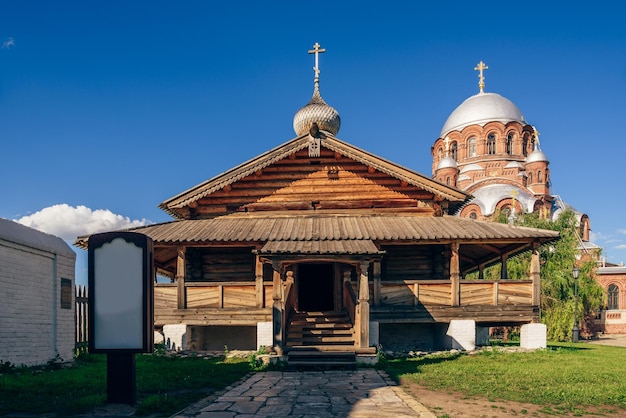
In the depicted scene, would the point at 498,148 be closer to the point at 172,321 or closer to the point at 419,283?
the point at 419,283

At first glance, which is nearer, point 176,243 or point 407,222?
point 176,243

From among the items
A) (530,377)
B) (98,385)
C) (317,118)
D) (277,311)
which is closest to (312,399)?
(98,385)

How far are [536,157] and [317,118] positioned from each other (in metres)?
34.6

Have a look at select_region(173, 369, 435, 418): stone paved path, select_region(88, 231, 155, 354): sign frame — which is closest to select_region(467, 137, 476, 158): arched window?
select_region(173, 369, 435, 418): stone paved path

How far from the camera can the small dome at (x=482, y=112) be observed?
47.6m

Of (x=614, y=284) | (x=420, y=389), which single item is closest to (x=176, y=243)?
(x=420, y=389)

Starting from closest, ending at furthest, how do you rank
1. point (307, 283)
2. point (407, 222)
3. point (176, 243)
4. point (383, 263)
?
point (176, 243) → point (407, 222) → point (383, 263) → point (307, 283)

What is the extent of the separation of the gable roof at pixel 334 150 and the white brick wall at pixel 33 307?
15.6 feet

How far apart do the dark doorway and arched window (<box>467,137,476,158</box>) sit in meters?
34.6

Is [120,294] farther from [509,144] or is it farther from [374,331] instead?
[509,144]

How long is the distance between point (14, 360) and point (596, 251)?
120 feet

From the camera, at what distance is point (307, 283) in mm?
18391

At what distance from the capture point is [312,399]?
7.30 metres

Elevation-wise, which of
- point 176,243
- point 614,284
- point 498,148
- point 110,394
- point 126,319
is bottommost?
point 614,284
